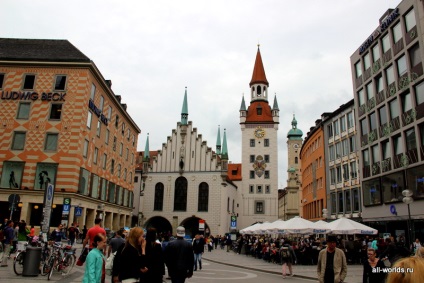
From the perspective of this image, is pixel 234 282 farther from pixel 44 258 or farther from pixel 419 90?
pixel 419 90

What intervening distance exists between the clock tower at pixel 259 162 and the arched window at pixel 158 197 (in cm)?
1511

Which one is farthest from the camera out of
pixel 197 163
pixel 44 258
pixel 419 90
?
pixel 197 163

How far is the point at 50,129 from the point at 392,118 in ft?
90.8

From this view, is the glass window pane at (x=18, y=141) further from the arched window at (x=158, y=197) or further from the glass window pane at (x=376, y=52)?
the glass window pane at (x=376, y=52)

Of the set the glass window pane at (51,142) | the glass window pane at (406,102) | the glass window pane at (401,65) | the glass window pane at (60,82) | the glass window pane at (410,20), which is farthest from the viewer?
the glass window pane at (60,82)

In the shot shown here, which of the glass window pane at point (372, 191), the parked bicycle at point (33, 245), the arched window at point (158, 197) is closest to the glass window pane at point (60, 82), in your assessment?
the parked bicycle at point (33, 245)

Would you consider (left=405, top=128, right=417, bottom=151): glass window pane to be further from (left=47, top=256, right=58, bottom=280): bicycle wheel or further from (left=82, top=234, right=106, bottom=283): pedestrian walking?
(left=82, top=234, right=106, bottom=283): pedestrian walking

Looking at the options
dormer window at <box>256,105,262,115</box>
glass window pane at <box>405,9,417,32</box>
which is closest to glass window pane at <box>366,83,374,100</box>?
glass window pane at <box>405,9,417,32</box>

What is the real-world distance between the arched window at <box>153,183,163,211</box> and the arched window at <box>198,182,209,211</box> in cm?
624

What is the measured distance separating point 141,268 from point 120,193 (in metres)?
39.5

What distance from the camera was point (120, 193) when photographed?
43.8 m

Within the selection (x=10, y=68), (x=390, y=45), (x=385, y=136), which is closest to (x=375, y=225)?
(x=385, y=136)

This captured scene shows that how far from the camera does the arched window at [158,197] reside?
190ft

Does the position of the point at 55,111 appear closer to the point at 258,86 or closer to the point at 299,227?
the point at 299,227
